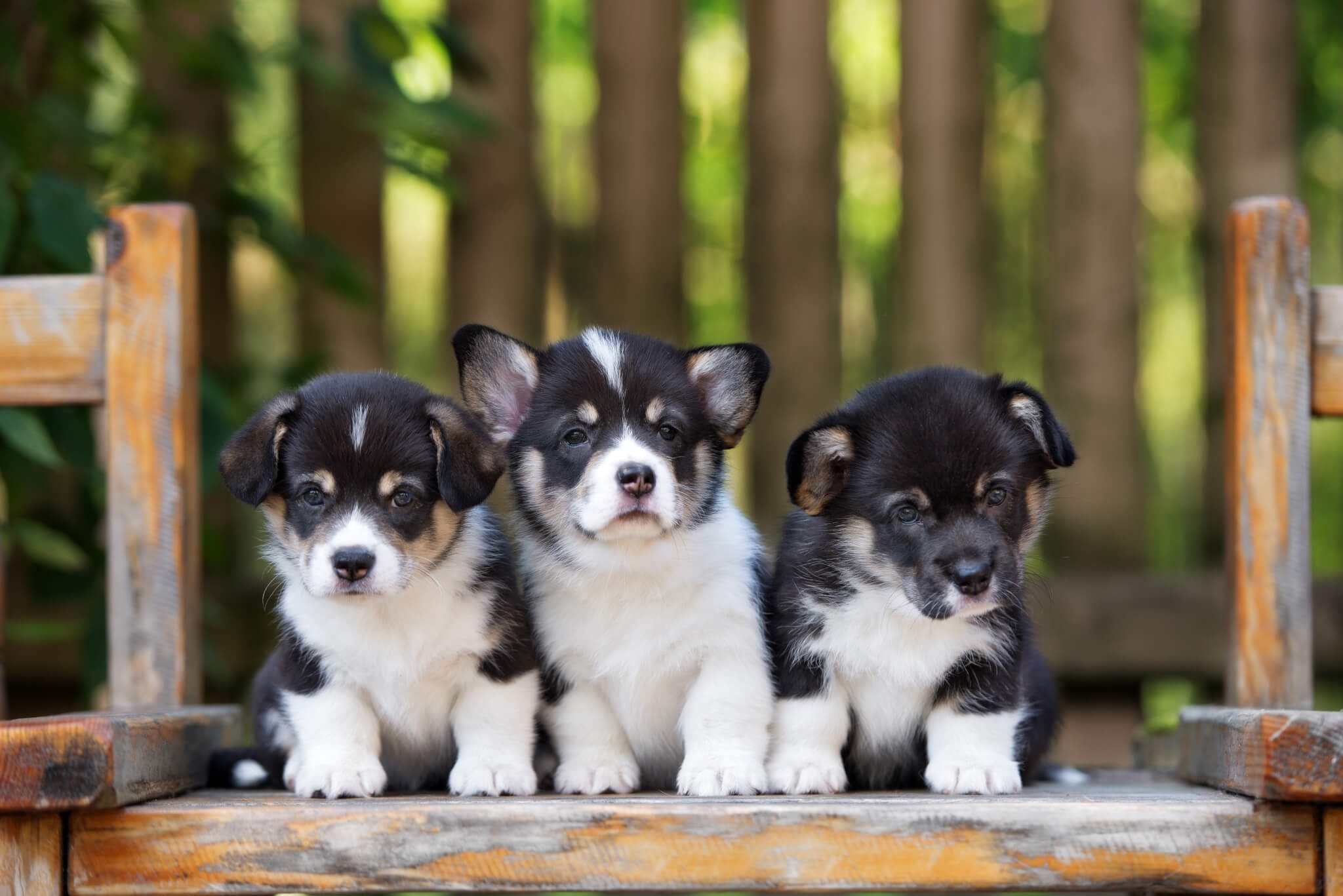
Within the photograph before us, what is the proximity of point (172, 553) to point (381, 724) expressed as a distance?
87 centimetres

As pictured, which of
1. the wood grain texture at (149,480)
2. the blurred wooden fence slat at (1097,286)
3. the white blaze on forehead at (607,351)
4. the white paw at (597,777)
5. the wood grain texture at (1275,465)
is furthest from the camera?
the blurred wooden fence slat at (1097,286)

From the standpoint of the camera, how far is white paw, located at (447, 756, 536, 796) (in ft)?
12.3

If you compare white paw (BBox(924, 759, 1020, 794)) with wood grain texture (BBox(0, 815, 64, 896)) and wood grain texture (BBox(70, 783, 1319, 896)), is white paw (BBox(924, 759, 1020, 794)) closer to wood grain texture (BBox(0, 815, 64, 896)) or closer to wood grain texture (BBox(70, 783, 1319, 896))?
wood grain texture (BBox(70, 783, 1319, 896))

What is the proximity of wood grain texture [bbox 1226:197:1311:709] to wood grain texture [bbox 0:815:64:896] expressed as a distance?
3155 millimetres

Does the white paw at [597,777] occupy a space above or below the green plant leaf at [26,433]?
below

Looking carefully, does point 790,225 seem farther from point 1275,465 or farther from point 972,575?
point 972,575

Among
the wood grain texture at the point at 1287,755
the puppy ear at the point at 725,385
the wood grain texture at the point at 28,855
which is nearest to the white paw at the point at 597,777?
the puppy ear at the point at 725,385

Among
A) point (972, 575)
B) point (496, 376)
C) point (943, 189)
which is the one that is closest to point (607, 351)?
point (496, 376)

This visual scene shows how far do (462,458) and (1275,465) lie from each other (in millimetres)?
2298

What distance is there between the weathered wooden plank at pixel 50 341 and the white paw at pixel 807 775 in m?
2.27

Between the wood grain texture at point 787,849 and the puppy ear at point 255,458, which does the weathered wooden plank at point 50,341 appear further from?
the wood grain texture at point 787,849

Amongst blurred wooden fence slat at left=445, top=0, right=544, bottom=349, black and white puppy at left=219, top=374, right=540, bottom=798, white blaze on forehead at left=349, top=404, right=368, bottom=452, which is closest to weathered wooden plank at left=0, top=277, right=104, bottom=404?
black and white puppy at left=219, top=374, right=540, bottom=798

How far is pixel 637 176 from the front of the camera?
20.5 ft

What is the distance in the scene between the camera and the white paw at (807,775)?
3.79 meters
